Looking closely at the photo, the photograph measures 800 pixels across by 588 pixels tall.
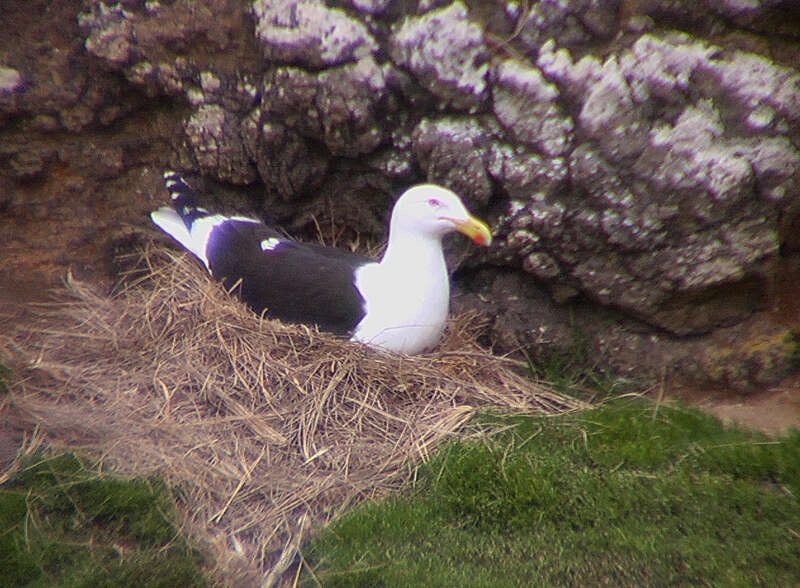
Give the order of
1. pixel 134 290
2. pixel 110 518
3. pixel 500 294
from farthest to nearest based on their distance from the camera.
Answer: pixel 134 290 < pixel 500 294 < pixel 110 518

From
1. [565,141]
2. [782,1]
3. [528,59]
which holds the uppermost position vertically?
[782,1]

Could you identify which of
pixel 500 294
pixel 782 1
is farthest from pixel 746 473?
pixel 782 1

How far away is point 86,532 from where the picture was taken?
7.80 feet

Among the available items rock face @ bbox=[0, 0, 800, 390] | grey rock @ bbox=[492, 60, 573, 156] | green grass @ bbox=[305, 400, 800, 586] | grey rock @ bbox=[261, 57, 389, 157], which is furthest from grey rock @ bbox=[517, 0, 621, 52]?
green grass @ bbox=[305, 400, 800, 586]

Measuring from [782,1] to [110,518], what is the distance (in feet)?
9.87

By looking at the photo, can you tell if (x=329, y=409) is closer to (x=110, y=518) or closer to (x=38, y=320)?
(x=110, y=518)

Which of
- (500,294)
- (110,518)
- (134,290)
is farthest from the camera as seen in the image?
(134,290)

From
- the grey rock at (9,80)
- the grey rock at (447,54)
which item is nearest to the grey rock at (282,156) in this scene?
the grey rock at (447,54)

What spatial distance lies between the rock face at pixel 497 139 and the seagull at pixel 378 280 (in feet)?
0.79

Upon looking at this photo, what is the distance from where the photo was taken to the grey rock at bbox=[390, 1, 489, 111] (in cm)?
323

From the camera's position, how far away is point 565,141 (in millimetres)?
3180

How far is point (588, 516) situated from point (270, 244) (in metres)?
2.00

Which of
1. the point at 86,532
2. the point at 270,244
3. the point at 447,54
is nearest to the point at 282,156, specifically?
the point at 270,244

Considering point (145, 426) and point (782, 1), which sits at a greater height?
point (782, 1)
